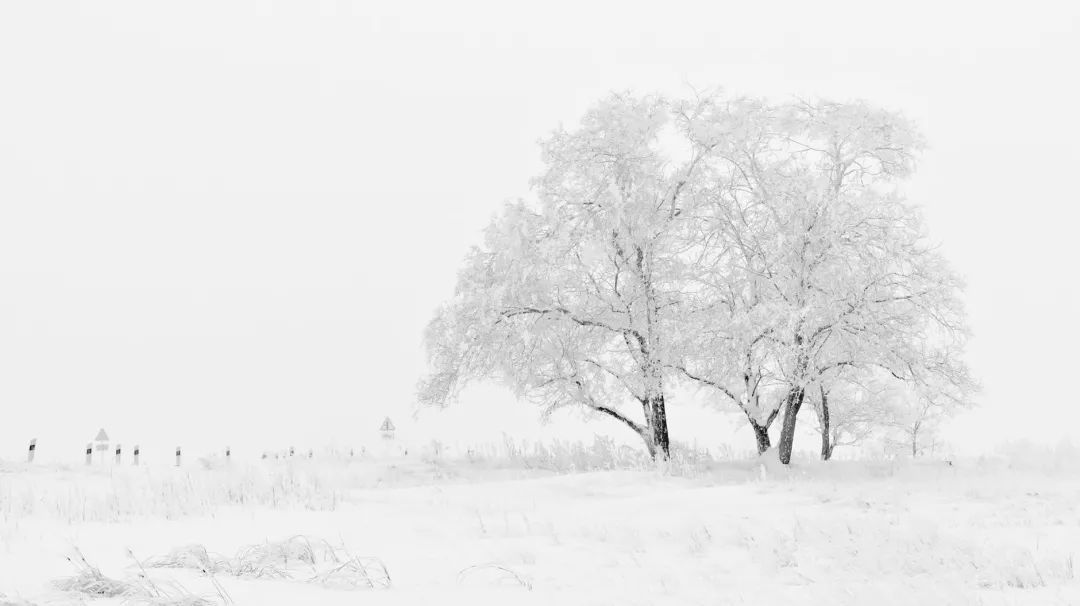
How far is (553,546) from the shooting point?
6.69 metres

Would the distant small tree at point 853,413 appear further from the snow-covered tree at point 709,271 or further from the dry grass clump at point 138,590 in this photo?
the dry grass clump at point 138,590

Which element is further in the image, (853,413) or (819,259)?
(853,413)

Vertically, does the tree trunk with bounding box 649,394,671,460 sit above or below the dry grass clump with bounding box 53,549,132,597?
above

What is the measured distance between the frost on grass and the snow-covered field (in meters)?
0.02

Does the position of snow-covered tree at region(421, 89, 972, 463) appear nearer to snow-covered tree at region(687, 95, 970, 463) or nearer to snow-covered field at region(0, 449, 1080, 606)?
Answer: snow-covered tree at region(687, 95, 970, 463)

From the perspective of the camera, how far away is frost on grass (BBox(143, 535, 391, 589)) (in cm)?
491

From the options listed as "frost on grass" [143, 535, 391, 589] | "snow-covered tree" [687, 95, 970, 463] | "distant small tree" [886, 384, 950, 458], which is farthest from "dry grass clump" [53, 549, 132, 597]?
"distant small tree" [886, 384, 950, 458]

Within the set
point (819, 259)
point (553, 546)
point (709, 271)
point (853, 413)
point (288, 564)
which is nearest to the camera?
point (288, 564)

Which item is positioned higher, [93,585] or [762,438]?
[762,438]

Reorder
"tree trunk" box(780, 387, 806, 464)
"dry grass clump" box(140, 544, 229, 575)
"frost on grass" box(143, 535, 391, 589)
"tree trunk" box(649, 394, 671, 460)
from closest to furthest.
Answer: "frost on grass" box(143, 535, 391, 589)
"dry grass clump" box(140, 544, 229, 575)
"tree trunk" box(780, 387, 806, 464)
"tree trunk" box(649, 394, 671, 460)

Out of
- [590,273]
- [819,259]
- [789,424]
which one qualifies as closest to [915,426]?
[789,424]

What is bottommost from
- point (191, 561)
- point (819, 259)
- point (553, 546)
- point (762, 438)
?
point (553, 546)

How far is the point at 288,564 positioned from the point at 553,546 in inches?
94.5

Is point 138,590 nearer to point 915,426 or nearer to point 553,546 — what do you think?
point 553,546
